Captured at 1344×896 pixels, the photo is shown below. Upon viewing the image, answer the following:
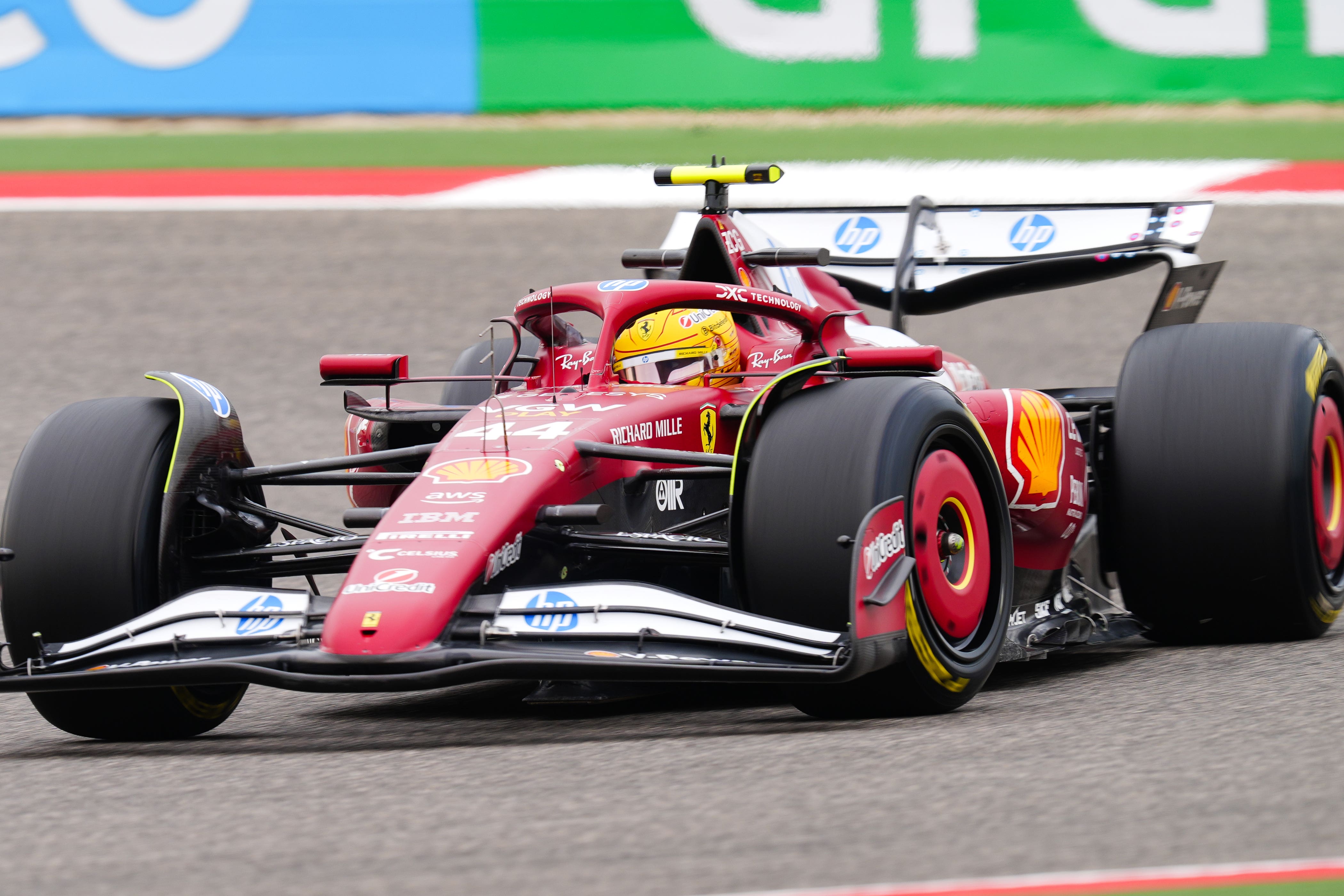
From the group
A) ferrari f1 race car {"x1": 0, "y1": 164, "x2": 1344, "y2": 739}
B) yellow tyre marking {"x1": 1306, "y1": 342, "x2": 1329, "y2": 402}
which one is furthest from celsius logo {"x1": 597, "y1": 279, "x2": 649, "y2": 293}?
yellow tyre marking {"x1": 1306, "y1": 342, "x2": 1329, "y2": 402}

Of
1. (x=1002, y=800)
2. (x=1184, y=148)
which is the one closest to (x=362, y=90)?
(x=1184, y=148)

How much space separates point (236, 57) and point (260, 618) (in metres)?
11.7

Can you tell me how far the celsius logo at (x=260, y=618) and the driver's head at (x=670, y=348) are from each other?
1.57 metres

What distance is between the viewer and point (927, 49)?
15875mm

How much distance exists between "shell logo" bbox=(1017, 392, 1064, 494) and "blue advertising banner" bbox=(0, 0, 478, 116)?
10.5 metres

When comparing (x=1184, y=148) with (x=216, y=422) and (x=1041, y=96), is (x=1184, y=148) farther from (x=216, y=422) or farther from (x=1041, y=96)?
(x=216, y=422)

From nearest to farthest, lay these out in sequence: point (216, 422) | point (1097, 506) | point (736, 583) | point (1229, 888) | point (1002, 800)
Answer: point (1229, 888) → point (1002, 800) → point (736, 583) → point (216, 422) → point (1097, 506)

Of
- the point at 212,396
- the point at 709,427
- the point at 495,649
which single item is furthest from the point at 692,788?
the point at 212,396

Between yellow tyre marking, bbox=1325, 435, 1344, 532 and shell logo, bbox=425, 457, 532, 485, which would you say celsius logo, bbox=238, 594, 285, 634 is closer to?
shell logo, bbox=425, 457, 532, 485

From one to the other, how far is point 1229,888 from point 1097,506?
12.2 feet

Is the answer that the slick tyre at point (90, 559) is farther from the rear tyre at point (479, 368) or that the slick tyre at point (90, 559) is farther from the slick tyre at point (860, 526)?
the rear tyre at point (479, 368)

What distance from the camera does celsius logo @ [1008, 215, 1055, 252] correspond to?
8305 mm

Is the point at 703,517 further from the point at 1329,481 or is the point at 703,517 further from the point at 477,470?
the point at 1329,481

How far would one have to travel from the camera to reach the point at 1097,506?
6938mm
